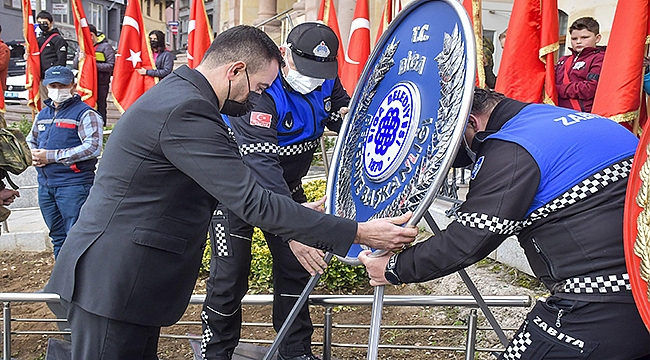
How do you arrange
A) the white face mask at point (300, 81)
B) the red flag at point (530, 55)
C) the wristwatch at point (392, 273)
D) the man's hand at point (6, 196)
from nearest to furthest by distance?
the wristwatch at point (392, 273) < the white face mask at point (300, 81) < the man's hand at point (6, 196) < the red flag at point (530, 55)

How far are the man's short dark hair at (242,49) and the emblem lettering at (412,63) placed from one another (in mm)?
520

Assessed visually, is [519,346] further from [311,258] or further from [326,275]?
[326,275]

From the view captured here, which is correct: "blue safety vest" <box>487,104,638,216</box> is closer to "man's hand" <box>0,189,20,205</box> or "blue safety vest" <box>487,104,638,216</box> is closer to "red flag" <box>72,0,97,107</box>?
"man's hand" <box>0,189,20,205</box>

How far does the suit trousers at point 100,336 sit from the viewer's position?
240cm

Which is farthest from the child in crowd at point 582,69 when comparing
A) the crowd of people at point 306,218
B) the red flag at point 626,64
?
the crowd of people at point 306,218

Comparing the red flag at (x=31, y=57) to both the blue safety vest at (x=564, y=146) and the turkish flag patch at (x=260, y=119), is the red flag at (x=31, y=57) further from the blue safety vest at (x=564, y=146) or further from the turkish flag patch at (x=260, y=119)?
the blue safety vest at (x=564, y=146)

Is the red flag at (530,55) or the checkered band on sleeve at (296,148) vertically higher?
the red flag at (530,55)

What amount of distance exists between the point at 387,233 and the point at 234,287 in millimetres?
1552

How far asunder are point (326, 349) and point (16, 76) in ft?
57.5

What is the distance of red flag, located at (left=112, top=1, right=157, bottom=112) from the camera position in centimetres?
985

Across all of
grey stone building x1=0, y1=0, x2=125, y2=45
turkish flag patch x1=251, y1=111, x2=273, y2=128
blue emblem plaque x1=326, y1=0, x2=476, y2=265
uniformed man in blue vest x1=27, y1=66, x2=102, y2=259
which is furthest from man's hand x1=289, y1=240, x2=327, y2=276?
grey stone building x1=0, y1=0, x2=125, y2=45

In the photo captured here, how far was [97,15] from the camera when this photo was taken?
50375 mm

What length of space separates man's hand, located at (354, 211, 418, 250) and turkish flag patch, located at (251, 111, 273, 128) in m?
1.13

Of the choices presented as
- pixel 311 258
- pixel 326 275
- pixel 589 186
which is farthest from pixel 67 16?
pixel 589 186
